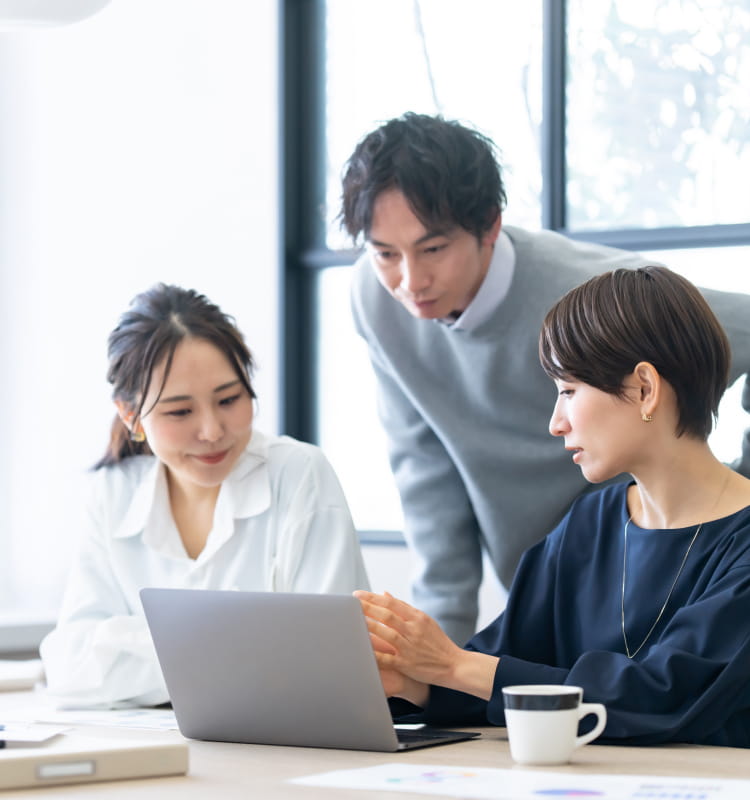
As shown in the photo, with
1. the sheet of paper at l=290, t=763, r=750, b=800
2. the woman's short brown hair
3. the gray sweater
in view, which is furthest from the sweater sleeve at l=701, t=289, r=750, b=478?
the sheet of paper at l=290, t=763, r=750, b=800

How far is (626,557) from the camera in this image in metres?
1.73

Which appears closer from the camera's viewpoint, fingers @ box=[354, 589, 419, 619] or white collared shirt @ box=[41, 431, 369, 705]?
fingers @ box=[354, 589, 419, 619]

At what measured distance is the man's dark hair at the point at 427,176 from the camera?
217 centimetres

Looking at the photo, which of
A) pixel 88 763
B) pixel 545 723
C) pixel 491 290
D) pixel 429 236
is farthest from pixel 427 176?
pixel 88 763

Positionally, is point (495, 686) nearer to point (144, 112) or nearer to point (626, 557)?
point (626, 557)

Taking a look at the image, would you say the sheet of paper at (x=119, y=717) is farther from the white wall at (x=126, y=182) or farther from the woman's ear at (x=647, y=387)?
the white wall at (x=126, y=182)

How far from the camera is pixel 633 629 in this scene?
5.49 ft

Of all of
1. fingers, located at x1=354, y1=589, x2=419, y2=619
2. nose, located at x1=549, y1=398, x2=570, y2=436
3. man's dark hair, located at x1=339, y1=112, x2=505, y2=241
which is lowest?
fingers, located at x1=354, y1=589, x2=419, y2=619

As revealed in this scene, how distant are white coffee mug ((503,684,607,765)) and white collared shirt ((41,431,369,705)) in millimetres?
781

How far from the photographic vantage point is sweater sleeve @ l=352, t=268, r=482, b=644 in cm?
253

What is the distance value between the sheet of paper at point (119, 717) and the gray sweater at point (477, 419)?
76cm

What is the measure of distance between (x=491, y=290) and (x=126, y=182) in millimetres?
2084

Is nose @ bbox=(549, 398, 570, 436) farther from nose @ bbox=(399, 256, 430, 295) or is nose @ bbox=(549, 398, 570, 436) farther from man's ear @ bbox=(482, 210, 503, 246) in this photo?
man's ear @ bbox=(482, 210, 503, 246)

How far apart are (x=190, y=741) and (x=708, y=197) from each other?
2334mm
